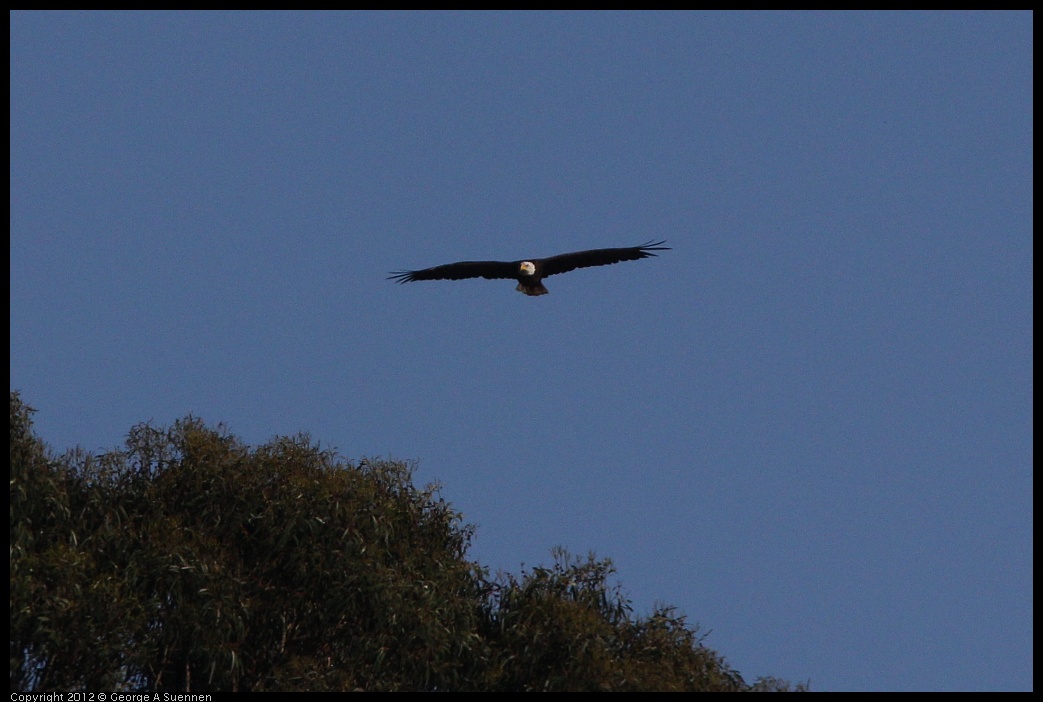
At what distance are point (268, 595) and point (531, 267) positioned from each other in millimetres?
6521

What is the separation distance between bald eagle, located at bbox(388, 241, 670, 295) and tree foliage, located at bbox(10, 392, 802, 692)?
4.31 m

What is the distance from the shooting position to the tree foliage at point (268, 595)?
59.9 ft

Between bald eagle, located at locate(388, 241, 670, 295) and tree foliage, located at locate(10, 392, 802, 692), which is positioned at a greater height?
bald eagle, located at locate(388, 241, 670, 295)

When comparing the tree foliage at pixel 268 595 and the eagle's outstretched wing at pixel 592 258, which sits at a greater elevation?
the eagle's outstretched wing at pixel 592 258

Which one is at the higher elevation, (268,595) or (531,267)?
(531,267)

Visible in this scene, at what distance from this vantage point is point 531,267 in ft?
76.1

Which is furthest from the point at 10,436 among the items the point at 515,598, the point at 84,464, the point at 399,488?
the point at 515,598

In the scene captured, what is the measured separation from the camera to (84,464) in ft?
65.3

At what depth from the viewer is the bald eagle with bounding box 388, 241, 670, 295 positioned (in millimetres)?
23094

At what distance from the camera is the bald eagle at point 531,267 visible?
23.1 m

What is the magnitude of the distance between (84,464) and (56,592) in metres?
2.32

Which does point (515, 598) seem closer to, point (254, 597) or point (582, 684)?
point (582, 684)

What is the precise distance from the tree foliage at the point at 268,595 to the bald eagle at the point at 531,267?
431 centimetres

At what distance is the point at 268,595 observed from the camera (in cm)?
1939
